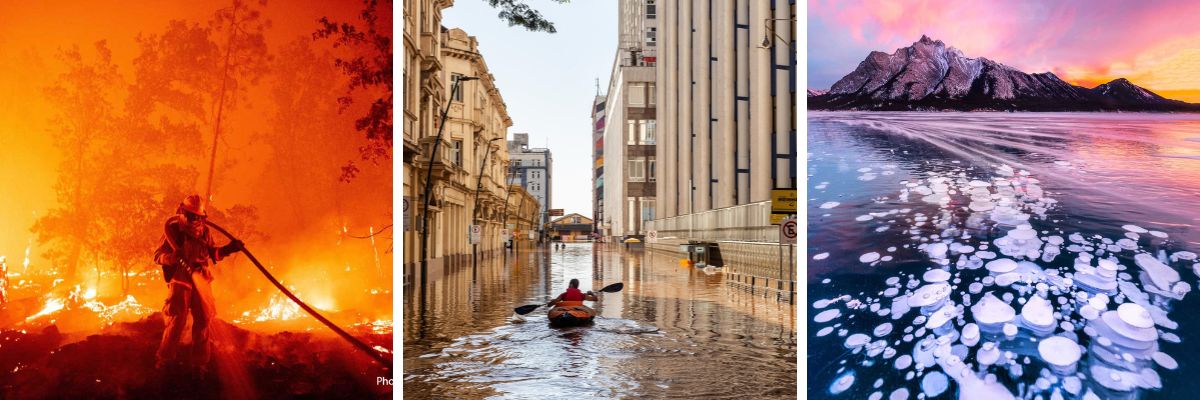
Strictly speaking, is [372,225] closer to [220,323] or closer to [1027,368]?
[220,323]

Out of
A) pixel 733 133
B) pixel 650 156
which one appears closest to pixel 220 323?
pixel 733 133

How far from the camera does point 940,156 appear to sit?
6.76 meters

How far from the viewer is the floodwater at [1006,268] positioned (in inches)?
249

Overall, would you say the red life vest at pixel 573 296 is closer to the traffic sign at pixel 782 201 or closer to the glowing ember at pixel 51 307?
the traffic sign at pixel 782 201

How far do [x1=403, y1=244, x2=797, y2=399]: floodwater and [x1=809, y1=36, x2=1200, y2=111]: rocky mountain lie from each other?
3797mm

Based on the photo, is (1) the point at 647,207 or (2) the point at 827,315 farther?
(1) the point at 647,207

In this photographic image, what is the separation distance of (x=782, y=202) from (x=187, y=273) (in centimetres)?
1536

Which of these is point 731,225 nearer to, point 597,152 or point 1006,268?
point 1006,268

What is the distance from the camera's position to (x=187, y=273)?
26.3ft

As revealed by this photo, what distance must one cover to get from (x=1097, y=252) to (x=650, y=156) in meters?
89.4

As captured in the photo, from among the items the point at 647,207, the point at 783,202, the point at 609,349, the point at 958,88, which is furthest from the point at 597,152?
the point at 958,88

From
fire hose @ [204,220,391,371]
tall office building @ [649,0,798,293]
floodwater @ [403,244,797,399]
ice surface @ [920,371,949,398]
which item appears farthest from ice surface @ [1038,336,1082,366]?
tall office building @ [649,0,798,293]

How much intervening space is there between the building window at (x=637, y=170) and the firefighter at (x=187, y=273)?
87809mm

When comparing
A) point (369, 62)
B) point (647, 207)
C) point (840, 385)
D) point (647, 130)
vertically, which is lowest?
point (647, 207)
